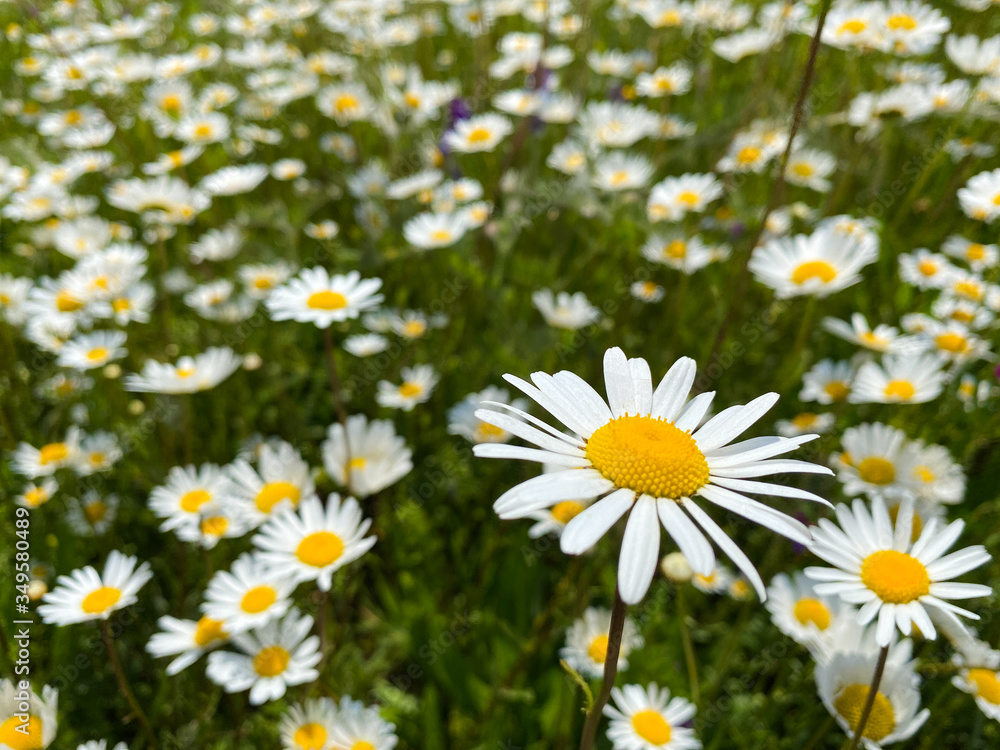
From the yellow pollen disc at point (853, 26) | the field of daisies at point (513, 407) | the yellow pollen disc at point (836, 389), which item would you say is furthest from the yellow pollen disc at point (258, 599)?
the yellow pollen disc at point (853, 26)

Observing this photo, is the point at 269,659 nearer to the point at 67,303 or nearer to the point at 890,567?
the point at 890,567

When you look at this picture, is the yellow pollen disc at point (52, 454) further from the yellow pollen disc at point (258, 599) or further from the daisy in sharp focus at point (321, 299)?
the yellow pollen disc at point (258, 599)

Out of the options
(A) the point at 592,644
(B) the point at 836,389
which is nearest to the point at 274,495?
(A) the point at 592,644

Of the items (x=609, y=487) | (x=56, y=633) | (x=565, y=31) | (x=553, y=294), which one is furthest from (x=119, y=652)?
(x=565, y=31)

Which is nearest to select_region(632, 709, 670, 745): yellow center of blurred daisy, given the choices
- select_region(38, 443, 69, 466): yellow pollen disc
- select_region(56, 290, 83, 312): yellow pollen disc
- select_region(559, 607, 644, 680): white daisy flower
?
select_region(559, 607, 644, 680): white daisy flower

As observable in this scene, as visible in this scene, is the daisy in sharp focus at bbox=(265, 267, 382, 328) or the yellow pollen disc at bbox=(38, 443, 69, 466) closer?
the daisy in sharp focus at bbox=(265, 267, 382, 328)

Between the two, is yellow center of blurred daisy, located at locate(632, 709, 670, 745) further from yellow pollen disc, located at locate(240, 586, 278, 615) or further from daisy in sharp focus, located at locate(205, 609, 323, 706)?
yellow pollen disc, located at locate(240, 586, 278, 615)

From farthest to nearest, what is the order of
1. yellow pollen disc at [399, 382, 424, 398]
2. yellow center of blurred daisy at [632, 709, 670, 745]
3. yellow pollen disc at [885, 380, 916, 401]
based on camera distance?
yellow pollen disc at [399, 382, 424, 398] < yellow pollen disc at [885, 380, 916, 401] < yellow center of blurred daisy at [632, 709, 670, 745]
